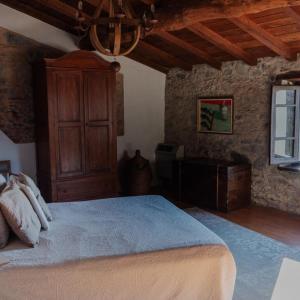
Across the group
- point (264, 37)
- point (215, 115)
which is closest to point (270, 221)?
point (215, 115)

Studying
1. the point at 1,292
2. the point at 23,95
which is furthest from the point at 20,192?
the point at 23,95

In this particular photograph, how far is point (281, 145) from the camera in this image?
16.9 ft

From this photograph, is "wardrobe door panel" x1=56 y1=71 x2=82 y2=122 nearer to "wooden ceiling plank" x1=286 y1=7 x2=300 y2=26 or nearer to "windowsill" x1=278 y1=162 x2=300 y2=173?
"wooden ceiling plank" x1=286 y1=7 x2=300 y2=26

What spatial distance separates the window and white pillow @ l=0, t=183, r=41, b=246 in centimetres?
364

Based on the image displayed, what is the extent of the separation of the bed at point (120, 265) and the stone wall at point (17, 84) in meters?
2.63

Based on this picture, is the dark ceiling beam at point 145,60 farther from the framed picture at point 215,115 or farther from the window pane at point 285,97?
the window pane at point 285,97

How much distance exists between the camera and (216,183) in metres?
5.18

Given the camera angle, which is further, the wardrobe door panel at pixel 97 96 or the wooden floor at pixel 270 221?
the wardrobe door panel at pixel 97 96

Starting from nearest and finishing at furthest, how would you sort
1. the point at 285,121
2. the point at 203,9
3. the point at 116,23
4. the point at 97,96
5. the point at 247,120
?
the point at 116,23 → the point at 203,9 → the point at 97,96 → the point at 285,121 → the point at 247,120

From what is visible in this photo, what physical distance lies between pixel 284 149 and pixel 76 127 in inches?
121

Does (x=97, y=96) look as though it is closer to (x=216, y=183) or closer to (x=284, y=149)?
(x=216, y=183)

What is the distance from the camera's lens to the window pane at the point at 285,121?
507 centimetres

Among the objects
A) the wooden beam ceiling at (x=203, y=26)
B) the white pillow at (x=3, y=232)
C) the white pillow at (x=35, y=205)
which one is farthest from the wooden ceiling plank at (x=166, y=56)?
the white pillow at (x=3, y=232)

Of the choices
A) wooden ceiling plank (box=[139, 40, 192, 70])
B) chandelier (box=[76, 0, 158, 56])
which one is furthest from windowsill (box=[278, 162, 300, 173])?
chandelier (box=[76, 0, 158, 56])
